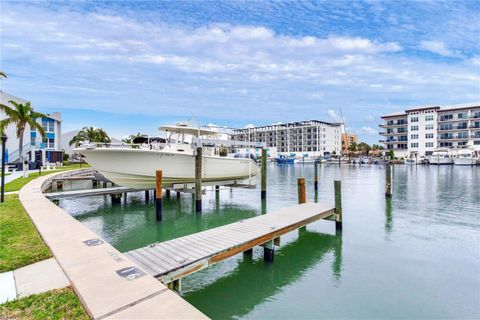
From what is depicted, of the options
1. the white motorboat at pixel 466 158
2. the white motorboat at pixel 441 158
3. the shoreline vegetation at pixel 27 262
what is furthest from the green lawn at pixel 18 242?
the white motorboat at pixel 466 158

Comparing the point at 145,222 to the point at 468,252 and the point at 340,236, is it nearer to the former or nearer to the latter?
the point at 340,236

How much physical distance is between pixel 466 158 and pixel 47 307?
8678 centimetres

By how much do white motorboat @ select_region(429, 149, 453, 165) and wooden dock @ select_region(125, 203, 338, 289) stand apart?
76.1 metres

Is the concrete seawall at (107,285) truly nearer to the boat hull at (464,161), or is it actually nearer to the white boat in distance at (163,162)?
the white boat in distance at (163,162)

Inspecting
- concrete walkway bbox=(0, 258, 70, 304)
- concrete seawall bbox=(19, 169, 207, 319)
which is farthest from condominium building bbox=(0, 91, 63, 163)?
concrete walkway bbox=(0, 258, 70, 304)

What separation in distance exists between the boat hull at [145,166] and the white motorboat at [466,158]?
73.3 m

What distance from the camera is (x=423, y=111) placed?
3246 inches

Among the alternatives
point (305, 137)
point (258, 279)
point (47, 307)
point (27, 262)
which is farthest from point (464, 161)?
point (47, 307)

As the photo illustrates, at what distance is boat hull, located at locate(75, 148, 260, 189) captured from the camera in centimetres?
1575

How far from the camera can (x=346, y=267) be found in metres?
9.02

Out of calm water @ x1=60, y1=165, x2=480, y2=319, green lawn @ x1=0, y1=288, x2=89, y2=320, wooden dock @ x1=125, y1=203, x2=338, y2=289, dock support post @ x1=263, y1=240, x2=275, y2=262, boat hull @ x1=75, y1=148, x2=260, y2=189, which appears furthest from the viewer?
boat hull @ x1=75, y1=148, x2=260, y2=189

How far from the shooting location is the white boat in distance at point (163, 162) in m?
15.8

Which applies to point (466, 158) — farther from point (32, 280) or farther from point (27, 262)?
point (32, 280)

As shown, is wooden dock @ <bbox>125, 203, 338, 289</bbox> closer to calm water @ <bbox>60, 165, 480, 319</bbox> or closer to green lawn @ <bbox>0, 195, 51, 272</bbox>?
calm water @ <bbox>60, 165, 480, 319</bbox>
